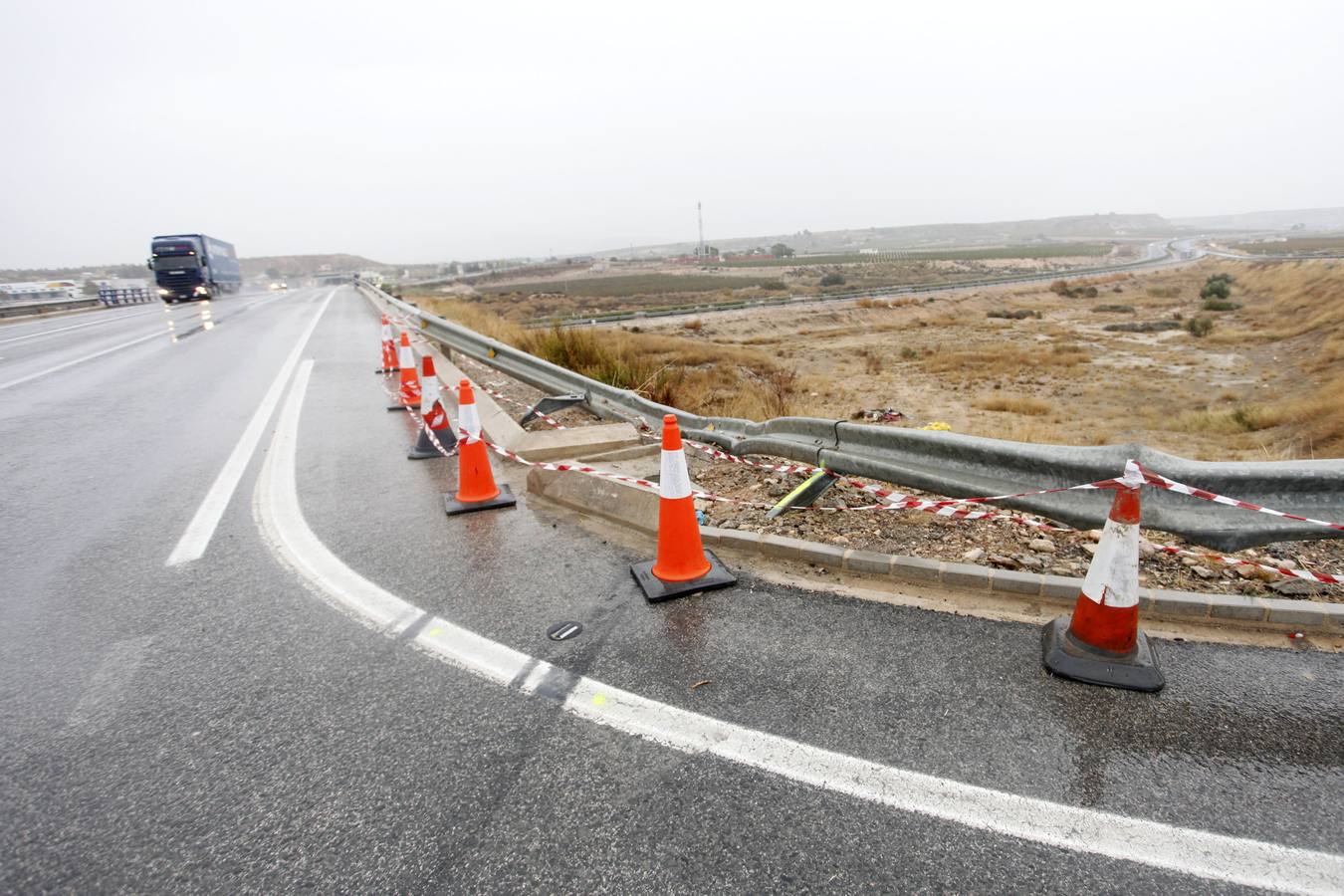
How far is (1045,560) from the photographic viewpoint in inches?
157

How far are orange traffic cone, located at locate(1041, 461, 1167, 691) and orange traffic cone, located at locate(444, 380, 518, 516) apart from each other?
13.0ft

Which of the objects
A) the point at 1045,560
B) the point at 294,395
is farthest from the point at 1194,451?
the point at 294,395

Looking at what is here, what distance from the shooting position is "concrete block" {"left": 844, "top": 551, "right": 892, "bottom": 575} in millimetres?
3898

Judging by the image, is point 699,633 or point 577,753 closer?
point 577,753

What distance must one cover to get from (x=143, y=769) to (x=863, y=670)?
9.75 ft

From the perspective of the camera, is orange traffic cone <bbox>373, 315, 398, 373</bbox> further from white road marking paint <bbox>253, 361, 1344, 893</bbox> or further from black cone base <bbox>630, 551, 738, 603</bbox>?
black cone base <bbox>630, 551, 738, 603</bbox>

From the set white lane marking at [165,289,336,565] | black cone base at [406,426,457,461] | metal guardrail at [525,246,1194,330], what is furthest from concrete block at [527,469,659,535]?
metal guardrail at [525,246,1194,330]

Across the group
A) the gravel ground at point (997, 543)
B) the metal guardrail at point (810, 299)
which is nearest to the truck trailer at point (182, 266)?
the metal guardrail at point (810, 299)

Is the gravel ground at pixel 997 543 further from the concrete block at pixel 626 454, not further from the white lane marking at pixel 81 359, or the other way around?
the white lane marking at pixel 81 359

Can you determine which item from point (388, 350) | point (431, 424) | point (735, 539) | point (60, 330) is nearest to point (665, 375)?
point (388, 350)

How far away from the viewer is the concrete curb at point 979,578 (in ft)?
10.7

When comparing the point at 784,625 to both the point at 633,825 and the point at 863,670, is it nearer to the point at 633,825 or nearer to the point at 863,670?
the point at 863,670

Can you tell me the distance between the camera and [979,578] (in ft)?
12.1

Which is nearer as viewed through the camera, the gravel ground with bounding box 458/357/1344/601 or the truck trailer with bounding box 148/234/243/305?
the gravel ground with bounding box 458/357/1344/601
